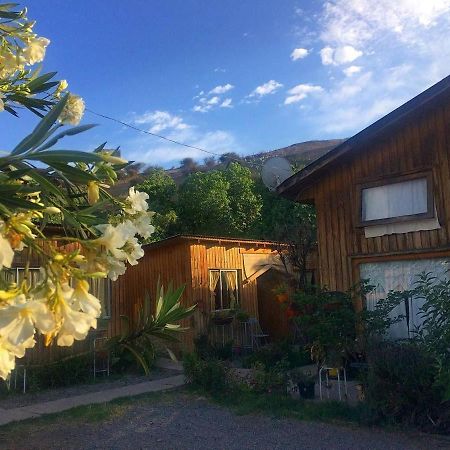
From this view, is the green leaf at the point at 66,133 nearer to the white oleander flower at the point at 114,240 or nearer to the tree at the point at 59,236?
the tree at the point at 59,236

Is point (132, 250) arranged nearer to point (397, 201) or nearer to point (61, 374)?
point (397, 201)

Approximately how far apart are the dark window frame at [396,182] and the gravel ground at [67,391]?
422cm

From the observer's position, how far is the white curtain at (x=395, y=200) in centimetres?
809

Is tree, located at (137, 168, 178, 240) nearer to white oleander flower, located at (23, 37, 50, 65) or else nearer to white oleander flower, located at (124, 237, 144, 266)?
white oleander flower, located at (23, 37, 50, 65)

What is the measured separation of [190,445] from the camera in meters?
6.59

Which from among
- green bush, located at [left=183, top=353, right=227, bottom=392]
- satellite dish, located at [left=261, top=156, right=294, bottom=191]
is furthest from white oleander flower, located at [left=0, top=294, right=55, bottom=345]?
satellite dish, located at [left=261, top=156, right=294, bottom=191]

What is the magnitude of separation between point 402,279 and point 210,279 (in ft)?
23.6

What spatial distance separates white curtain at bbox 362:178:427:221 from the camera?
319 inches

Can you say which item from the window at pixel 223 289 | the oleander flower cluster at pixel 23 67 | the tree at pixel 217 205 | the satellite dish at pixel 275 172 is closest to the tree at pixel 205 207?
the tree at pixel 217 205

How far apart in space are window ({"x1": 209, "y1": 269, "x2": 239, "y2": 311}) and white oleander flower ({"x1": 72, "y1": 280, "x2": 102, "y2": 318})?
44.6ft

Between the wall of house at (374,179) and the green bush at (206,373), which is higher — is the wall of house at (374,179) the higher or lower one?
the higher one

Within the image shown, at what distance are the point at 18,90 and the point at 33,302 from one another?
1.55 meters

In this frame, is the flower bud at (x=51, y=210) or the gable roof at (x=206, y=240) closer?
the flower bud at (x=51, y=210)

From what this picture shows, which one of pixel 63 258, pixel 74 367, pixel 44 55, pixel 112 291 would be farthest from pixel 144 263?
pixel 63 258
